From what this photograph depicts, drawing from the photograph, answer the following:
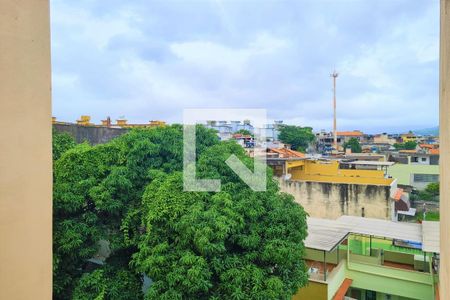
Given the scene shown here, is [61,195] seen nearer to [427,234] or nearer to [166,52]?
[166,52]

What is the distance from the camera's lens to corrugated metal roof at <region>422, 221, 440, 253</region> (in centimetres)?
470

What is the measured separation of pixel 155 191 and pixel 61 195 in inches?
47.6

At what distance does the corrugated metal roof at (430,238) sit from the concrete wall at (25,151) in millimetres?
5329

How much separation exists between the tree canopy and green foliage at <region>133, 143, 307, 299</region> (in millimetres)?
11

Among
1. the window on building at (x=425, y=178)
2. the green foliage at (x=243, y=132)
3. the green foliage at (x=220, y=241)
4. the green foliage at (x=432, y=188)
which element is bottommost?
the green foliage at (x=432, y=188)

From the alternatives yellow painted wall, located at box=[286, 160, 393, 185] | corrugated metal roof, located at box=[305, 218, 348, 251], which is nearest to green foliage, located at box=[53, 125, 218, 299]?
corrugated metal roof, located at box=[305, 218, 348, 251]

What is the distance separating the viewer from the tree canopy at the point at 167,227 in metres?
3.31

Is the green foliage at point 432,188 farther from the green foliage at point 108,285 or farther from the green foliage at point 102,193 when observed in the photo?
the green foliage at point 108,285

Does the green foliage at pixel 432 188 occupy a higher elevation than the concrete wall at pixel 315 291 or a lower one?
higher

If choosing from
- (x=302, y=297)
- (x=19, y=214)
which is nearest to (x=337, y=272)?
(x=302, y=297)

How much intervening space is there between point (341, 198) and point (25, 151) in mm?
9260

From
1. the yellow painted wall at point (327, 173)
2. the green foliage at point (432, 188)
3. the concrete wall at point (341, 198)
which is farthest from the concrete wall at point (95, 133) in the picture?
the green foliage at point (432, 188)

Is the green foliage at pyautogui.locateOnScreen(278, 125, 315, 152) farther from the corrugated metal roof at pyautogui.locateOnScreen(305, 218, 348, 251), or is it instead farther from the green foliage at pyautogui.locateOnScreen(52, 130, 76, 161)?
the green foliage at pyautogui.locateOnScreen(52, 130, 76, 161)

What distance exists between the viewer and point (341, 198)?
901 cm
